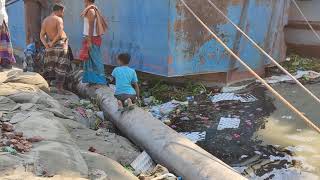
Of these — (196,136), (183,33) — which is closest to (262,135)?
(196,136)

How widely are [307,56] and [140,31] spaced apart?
3.81 meters

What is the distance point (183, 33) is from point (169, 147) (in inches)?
109

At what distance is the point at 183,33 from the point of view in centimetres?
673

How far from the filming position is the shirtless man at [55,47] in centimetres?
647

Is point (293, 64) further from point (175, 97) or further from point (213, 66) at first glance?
point (175, 97)

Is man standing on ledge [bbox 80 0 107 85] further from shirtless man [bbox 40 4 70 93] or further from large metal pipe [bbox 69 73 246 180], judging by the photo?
large metal pipe [bbox 69 73 246 180]

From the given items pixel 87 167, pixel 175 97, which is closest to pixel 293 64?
pixel 175 97

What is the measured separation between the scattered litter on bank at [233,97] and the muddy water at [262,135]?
102 mm

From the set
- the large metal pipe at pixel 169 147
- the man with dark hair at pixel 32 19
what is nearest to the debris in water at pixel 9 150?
the large metal pipe at pixel 169 147

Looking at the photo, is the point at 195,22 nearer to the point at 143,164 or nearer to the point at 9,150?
the point at 143,164

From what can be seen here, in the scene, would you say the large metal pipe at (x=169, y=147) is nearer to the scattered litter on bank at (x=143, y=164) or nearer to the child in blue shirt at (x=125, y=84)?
the scattered litter on bank at (x=143, y=164)

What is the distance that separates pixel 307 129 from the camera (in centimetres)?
548

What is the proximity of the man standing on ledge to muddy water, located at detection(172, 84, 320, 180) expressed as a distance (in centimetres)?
147

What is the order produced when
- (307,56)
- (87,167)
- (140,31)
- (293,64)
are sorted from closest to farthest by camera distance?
(87,167)
(140,31)
(293,64)
(307,56)
